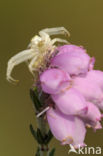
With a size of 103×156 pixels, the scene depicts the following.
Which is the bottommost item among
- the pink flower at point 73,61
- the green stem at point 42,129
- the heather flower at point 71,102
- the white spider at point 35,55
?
the green stem at point 42,129

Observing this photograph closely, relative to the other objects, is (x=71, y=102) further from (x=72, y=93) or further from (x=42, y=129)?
(x=42, y=129)

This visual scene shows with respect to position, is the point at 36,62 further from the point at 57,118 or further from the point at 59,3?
the point at 59,3

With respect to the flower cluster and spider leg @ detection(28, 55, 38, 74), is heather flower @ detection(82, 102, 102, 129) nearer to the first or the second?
the flower cluster

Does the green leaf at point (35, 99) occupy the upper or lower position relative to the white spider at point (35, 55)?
lower

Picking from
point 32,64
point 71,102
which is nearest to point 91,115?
point 71,102

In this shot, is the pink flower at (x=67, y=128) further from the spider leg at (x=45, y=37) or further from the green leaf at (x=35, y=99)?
the spider leg at (x=45, y=37)

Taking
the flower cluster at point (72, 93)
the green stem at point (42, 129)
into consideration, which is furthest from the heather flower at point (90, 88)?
the green stem at point (42, 129)

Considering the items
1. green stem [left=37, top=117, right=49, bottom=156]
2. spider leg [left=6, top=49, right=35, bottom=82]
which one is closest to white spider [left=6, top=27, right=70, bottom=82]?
spider leg [left=6, top=49, right=35, bottom=82]
